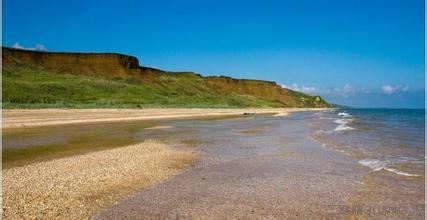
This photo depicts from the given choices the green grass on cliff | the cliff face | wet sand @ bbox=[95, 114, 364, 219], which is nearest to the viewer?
wet sand @ bbox=[95, 114, 364, 219]

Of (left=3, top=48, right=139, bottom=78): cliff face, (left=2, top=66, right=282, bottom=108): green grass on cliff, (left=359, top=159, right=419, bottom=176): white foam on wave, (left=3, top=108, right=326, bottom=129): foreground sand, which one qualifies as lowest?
(left=359, top=159, right=419, bottom=176): white foam on wave

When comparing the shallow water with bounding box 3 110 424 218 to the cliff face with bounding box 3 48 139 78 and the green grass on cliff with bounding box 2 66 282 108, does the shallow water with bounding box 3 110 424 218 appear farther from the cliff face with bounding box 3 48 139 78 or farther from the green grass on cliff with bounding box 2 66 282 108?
the cliff face with bounding box 3 48 139 78

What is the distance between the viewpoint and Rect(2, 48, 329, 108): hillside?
6681cm

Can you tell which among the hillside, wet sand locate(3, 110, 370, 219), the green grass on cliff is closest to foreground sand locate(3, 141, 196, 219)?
wet sand locate(3, 110, 370, 219)

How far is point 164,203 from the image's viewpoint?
283 inches

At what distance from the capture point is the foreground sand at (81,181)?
22.0ft

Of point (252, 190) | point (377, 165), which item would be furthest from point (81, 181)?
point (377, 165)

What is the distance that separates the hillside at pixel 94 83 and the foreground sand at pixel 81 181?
41.2m

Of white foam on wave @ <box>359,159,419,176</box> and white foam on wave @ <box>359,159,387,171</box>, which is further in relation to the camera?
white foam on wave @ <box>359,159,387,171</box>

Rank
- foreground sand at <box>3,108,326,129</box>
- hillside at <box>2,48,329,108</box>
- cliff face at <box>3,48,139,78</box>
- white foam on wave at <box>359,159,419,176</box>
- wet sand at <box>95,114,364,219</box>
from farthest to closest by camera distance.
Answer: cliff face at <box>3,48,139,78</box> < hillside at <box>2,48,329,108</box> < foreground sand at <box>3,108,326,129</box> < white foam on wave at <box>359,159,419,176</box> < wet sand at <box>95,114,364,219</box>

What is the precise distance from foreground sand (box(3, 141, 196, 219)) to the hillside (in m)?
41.2

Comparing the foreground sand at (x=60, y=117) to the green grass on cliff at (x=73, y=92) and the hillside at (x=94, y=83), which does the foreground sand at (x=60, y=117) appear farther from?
the green grass on cliff at (x=73, y=92)

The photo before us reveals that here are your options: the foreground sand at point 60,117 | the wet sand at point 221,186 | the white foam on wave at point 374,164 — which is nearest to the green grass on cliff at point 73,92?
the foreground sand at point 60,117

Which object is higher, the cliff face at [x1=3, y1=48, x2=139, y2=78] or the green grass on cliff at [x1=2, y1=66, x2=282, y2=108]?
the cliff face at [x1=3, y1=48, x2=139, y2=78]
